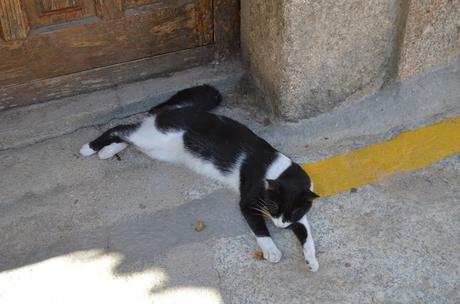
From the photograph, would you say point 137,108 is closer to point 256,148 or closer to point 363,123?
point 256,148

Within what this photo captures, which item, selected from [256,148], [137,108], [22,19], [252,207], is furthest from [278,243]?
[22,19]

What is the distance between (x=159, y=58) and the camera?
3.43 meters

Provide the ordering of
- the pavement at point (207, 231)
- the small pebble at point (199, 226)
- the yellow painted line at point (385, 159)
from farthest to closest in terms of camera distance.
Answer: the yellow painted line at point (385, 159) < the small pebble at point (199, 226) < the pavement at point (207, 231)

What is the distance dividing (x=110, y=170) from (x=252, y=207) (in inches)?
31.1

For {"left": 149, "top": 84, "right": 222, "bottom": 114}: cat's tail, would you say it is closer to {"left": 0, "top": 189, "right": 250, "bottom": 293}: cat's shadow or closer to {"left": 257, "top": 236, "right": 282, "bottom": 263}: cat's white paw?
{"left": 0, "top": 189, "right": 250, "bottom": 293}: cat's shadow

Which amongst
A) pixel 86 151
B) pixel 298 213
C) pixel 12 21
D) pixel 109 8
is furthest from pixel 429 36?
pixel 12 21

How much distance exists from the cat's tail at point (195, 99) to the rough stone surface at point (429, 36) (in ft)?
A: 3.43

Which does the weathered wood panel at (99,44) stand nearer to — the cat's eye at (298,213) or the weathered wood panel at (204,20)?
the weathered wood panel at (204,20)

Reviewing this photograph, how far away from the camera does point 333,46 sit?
312 centimetres

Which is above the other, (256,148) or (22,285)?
(256,148)

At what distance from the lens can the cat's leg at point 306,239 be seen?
102 inches

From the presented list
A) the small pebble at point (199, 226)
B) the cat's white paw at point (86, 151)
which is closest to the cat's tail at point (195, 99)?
the cat's white paw at point (86, 151)

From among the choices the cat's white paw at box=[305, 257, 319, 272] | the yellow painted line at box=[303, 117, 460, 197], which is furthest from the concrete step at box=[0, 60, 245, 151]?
the cat's white paw at box=[305, 257, 319, 272]

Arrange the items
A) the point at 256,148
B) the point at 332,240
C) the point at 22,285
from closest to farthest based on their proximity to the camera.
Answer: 1. the point at 22,285
2. the point at 332,240
3. the point at 256,148
